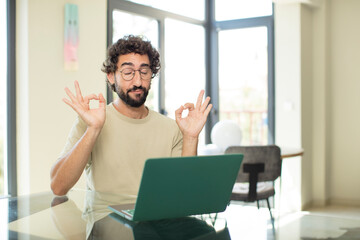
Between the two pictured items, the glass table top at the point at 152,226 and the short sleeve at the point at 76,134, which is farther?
the short sleeve at the point at 76,134

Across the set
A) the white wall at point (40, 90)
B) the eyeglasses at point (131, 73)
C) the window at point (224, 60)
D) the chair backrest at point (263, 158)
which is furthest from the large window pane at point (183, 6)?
the eyeglasses at point (131, 73)

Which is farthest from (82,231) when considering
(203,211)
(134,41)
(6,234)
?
(134,41)

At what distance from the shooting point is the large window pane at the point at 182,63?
4879mm

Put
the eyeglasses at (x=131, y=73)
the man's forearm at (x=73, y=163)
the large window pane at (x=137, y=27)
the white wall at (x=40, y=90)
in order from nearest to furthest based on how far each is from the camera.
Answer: the man's forearm at (x=73, y=163)
the eyeglasses at (x=131, y=73)
the white wall at (x=40, y=90)
the large window pane at (x=137, y=27)

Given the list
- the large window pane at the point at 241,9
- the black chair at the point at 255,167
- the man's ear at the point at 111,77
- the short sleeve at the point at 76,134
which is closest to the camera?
the short sleeve at the point at 76,134

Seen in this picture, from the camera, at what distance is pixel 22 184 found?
3.24m

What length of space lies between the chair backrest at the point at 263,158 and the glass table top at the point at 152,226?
6.26ft

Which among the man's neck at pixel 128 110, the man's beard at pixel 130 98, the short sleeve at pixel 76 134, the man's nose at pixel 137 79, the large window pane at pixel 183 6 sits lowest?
the short sleeve at pixel 76 134

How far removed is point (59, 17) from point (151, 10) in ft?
4.42

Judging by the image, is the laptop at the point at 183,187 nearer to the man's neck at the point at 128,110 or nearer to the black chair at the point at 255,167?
the man's neck at the point at 128,110

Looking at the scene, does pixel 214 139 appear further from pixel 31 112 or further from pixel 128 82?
pixel 128 82

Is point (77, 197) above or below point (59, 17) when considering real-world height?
below

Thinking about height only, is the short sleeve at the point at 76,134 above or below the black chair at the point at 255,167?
above

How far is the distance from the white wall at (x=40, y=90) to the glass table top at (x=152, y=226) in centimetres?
187
